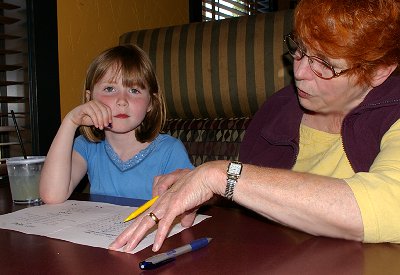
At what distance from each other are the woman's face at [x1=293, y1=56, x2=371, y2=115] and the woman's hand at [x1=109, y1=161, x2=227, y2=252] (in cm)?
34

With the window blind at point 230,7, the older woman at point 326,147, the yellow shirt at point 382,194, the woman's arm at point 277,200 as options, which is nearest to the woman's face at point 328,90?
the older woman at point 326,147

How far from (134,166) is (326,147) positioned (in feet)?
2.13

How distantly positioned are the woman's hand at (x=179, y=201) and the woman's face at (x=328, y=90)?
34 centimetres

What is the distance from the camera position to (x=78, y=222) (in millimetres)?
1009

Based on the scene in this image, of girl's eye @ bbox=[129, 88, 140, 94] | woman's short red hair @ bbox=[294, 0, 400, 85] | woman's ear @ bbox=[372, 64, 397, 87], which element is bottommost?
girl's eye @ bbox=[129, 88, 140, 94]

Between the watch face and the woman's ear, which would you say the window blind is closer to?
the woman's ear

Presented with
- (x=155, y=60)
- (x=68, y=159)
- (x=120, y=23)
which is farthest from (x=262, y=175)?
(x=120, y=23)

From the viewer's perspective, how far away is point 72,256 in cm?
80

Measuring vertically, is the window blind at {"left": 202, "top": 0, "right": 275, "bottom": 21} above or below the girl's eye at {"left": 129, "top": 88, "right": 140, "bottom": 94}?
above

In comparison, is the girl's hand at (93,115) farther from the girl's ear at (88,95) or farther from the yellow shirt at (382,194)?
the yellow shirt at (382,194)

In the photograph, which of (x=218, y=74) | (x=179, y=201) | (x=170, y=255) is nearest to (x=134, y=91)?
(x=218, y=74)

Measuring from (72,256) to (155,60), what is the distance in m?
1.40

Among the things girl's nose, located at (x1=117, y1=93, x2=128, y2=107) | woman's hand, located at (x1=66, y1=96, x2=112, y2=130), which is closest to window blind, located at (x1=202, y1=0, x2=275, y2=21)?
girl's nose, located at (x1=117, y1=93, x2=128, y2=107)

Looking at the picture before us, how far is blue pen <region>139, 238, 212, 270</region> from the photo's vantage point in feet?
2.34
